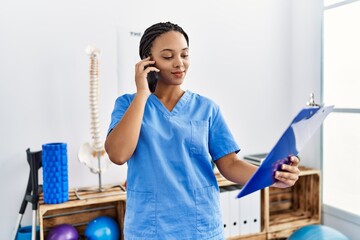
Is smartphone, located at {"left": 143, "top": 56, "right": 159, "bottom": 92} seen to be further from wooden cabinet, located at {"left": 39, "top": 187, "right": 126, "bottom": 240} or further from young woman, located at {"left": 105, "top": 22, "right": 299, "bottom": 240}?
wooden cabinet, located at {"left": 39, "top": 187, "right": 126, "bottom": 240}

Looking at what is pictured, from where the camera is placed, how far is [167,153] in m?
0.99

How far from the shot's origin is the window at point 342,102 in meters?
2.42

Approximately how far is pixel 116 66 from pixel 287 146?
64.3 inches

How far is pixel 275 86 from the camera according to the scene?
284 cm

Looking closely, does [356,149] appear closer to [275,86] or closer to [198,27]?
[275,86]

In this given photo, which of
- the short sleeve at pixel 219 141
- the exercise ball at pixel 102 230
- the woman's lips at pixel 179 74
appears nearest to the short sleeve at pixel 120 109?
the woman's lips at pixel 179 74

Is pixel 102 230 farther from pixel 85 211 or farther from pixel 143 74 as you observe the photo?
pixel 143 74

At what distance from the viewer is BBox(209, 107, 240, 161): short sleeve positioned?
1074mm

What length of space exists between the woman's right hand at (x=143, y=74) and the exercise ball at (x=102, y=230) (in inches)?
47.7

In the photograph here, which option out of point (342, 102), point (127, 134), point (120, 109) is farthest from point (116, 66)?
point (342, 102)

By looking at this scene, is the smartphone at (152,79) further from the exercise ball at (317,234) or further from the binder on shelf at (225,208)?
the exercise ball at (317,234)

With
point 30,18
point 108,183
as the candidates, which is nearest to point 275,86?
point 108,183

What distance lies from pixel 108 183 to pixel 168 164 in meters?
1.39

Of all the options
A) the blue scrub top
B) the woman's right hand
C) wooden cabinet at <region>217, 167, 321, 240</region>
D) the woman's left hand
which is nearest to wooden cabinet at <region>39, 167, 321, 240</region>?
wooden cabinet at <region>217, 167, 321, 240</region>
